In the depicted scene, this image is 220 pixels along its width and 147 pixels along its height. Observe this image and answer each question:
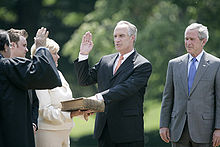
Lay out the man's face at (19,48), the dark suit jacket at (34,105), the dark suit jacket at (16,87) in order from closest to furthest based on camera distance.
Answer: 1. the dark suit jacket at (16,87)
2. the man's face at (19,48)
3. the dark suit jacket at (34,105)

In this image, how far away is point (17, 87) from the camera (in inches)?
183

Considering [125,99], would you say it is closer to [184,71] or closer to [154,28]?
[184,71]

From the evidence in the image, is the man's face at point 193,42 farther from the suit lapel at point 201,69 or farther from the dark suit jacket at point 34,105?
the dark suit jacket at point 34,105

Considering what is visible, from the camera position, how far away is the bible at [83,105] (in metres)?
5.10

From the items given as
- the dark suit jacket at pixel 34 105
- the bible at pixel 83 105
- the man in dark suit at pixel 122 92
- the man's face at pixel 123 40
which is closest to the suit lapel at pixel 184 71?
the man in dark suit at pixel 122 92

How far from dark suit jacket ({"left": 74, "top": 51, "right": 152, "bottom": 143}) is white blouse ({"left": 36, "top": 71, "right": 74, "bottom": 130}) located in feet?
1.29

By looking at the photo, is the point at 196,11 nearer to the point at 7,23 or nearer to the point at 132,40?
the point at 132,40

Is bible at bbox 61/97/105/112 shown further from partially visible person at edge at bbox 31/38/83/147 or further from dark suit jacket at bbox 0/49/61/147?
dark suit jacket at bbox 0/49/61/147

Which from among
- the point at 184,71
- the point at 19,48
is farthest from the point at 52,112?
the point at 184,71

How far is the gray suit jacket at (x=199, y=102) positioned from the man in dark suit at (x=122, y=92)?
0.45 meters

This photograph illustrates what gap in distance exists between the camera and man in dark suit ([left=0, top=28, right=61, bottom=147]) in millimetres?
4566

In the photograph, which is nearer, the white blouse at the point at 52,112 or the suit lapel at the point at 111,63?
the white blouse at the point at 52,112

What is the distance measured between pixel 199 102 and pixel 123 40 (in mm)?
1165

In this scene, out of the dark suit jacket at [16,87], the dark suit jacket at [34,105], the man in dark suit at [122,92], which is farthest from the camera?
the man in dark suit at [122,92]
